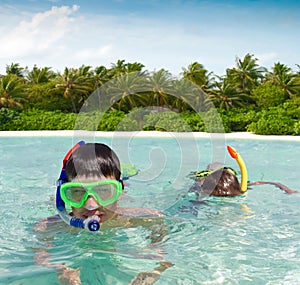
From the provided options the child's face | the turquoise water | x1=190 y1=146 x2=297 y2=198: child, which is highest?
the child's face

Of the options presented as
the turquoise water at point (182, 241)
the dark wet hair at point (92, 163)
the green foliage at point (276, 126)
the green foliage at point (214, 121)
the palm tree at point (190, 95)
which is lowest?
the turquoise water at point (182, 241)

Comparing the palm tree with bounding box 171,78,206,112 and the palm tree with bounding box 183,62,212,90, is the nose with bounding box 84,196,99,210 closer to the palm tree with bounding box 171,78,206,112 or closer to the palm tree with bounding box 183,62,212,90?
Result: the palm tree with bounding box 171,78,206,112

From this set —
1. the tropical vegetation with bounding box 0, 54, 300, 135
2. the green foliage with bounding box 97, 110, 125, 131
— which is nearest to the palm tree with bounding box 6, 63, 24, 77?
the tropical vegetation with bounding box 0, 54, 300, 135

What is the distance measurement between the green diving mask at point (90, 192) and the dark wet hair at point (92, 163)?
0.39ft

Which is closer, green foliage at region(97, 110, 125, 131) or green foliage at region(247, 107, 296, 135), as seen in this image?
green foliage at region(247, 107, 296, 135)

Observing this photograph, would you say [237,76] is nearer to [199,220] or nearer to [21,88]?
[21,88]

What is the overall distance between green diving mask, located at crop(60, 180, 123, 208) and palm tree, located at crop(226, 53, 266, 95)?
114ft

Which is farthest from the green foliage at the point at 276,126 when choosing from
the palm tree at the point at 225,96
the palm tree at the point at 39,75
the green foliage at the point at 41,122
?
the palm tree at the point at 39,75

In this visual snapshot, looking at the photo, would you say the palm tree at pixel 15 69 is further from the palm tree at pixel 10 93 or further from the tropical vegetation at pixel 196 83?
the palm tree at pixel 10 93

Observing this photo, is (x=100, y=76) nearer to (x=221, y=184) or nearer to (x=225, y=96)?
(x=225, y=96)

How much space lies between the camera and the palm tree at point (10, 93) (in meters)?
30.7

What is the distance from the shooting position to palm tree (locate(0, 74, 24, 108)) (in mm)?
30703

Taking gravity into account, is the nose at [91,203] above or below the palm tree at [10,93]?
below

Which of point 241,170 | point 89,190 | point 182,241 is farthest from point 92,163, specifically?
point 241,170
